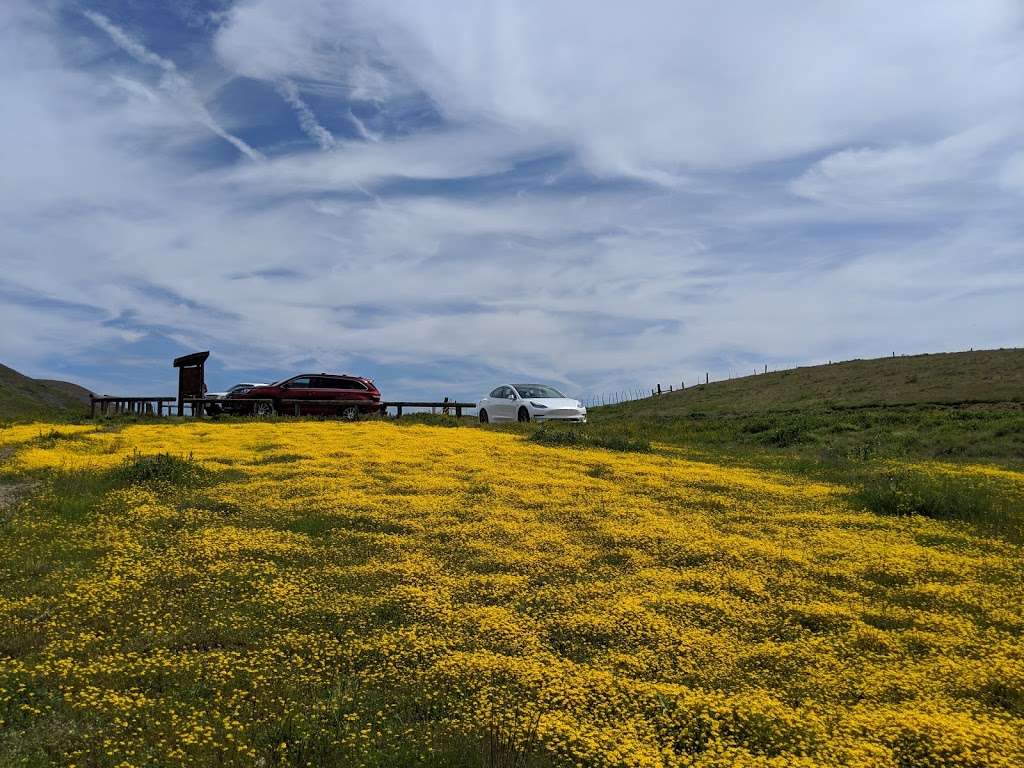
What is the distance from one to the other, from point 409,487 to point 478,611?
24.4 ft

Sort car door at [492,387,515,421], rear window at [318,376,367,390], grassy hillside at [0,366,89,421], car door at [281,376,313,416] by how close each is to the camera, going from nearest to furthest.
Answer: car door at [492,387,515,421], car door at [281,376,313,416], rear window at [318,376,367,390], grassy hillside at [0,366,89,421]

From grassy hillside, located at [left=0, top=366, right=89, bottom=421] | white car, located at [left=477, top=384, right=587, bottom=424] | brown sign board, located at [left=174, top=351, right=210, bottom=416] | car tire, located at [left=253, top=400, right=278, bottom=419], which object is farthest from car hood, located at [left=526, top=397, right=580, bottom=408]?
grassy hillside, located at [left=0, top=366, right=89, bottom=421]

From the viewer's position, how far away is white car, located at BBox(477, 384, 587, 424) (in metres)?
33.6

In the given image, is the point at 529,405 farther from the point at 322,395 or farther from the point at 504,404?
the point at 322,395

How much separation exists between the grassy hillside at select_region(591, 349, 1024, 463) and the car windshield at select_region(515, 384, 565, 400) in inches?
108

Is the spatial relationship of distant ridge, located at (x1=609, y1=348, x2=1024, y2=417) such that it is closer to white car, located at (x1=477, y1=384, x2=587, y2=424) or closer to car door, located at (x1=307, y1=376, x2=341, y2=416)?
white car, located at (x1=477, y1=384, x2=587, y2=424)

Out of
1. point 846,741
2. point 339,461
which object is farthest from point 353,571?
point 339,461

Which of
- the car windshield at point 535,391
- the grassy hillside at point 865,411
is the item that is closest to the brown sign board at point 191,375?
the car windshield at point 535,391

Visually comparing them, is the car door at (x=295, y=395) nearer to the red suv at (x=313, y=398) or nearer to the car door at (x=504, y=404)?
the red suv at (x=313, y=398)

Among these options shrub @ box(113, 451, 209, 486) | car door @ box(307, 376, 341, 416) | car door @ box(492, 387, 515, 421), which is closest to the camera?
shrub @ box(113, 451, 209, 486)

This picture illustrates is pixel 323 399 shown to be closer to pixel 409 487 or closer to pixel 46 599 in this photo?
pixel 409 487

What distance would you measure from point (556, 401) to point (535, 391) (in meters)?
1.39

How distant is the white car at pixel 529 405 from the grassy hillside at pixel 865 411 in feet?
5.01

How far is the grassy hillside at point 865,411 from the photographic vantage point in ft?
90.7
